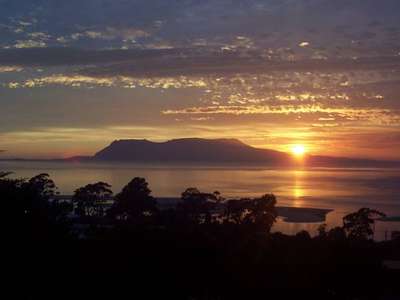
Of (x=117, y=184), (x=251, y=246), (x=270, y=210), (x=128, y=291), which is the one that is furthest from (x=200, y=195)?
(x=117, y=184)

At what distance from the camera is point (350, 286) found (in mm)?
15766

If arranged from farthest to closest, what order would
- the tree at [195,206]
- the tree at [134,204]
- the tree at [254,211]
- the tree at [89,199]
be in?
the tree at [89,199]
the tree at [195,206]
the tree at [134,204]
the tree at [254,211]

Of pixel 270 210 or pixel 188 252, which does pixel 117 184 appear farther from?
pixel 188 252

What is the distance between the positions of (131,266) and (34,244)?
2.61 meters

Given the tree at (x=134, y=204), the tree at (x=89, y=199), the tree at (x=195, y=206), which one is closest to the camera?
the tree at (x=134, y=204)

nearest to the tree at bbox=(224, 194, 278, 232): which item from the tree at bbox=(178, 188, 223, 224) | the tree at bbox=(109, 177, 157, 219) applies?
the tree at bbox=(178, 188, 223, 224)

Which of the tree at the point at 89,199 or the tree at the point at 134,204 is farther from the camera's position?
the tree at the point at 89,199

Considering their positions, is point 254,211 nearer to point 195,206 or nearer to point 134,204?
point 195,206

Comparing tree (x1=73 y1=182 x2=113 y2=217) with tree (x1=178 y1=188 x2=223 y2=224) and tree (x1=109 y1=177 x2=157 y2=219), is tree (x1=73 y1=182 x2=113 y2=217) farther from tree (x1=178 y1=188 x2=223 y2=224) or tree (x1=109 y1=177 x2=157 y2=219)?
tree (x1=178 y1=188 x2=223 y2=224)

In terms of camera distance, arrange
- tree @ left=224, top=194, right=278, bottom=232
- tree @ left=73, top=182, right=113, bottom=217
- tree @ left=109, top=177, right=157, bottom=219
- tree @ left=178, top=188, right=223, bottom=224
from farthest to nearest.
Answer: tree @ left=73, top=182, right=113, bottom=217, tree @ left=178, top=188, right=223, bottom=224, tree @ left=109, top=177, right=157, bottom=219, tree @ left=224, top=194, right=278, bottom=232

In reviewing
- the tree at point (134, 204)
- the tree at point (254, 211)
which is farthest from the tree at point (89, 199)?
the tree at point (254, 211)

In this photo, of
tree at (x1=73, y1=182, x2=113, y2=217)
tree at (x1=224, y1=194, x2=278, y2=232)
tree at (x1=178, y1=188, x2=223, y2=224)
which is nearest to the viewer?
Answer: tree at (x1=224, y1=194, x2=278, y2=232)

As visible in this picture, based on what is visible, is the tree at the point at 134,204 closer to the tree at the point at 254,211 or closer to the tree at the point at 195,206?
the tree at the point at 195,206

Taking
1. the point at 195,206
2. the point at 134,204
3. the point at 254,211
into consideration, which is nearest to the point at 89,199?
the point at 134,204
